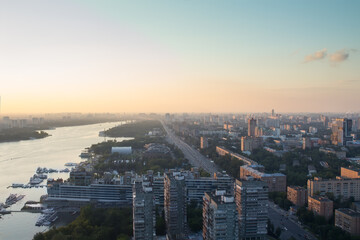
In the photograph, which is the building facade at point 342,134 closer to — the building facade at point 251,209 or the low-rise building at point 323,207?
the low-rise building at point 323,207

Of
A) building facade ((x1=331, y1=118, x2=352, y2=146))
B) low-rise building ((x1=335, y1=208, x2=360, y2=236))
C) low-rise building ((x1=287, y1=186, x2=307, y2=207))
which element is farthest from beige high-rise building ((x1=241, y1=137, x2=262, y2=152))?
low-rise building ((x1=335, y1=208, x2=360, y2=236))

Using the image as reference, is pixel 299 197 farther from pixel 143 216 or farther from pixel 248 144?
pixel 248 144

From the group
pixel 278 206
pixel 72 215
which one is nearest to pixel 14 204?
pixel 72 215

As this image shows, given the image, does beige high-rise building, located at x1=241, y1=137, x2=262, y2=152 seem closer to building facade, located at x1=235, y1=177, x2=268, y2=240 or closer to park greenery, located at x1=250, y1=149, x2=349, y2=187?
park greenery, located at x1=250, y1=149, x2=349, y2=187

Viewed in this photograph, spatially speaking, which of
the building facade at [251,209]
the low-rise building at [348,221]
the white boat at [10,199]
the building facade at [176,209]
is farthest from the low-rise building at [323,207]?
the white boat at [10,199]

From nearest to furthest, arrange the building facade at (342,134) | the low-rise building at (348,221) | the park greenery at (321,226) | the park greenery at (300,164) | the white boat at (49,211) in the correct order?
the park greenery at (321,226)
the low-rise building at (348,221)
the white boat at (49,211)
the park greenery at (300,164)
the building facade at (342,134)

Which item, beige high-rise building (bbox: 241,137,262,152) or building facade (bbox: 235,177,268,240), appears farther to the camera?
beige high-rise building (bbox: 241,137,262,152)

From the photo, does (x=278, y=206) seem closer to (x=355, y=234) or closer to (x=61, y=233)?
(x=355, y=234)

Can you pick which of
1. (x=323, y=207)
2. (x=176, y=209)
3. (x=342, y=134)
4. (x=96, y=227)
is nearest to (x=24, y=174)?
(x=96, y=227)
